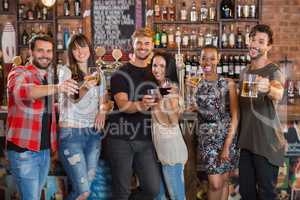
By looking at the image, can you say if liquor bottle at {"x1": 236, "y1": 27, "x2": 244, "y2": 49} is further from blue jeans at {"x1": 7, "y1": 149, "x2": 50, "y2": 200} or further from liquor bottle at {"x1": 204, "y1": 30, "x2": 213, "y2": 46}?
blue jeans at {"x1": 7, "y1": 149, "x2": 50, "y2": 200}

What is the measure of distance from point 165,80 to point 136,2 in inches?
148

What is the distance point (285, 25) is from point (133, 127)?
163 inches

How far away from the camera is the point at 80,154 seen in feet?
10.4

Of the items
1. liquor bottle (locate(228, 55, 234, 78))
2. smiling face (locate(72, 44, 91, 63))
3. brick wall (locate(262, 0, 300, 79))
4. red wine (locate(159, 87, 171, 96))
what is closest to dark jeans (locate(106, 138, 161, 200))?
red wine (locate(159, 87, 171, 96))

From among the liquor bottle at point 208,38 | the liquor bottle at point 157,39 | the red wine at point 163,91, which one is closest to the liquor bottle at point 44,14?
the liquor bottle at point 157,39

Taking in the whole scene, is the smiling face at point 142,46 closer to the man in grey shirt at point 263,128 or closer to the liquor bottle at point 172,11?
the man in grey shirt at point 263,128

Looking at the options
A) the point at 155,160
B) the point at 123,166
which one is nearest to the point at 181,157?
the point at 155,160

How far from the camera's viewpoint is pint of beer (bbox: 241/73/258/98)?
284 cm

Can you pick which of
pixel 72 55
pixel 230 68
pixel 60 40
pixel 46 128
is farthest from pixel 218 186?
pixel 60 40

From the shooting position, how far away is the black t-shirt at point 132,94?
3.12 meters

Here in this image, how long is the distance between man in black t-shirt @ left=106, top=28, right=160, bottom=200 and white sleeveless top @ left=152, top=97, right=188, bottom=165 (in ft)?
0.18

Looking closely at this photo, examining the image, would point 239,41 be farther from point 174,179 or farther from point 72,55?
point 72,55

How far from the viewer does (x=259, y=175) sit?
9.89 feet

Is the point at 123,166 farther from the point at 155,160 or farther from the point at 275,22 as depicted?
the point at 275,22
